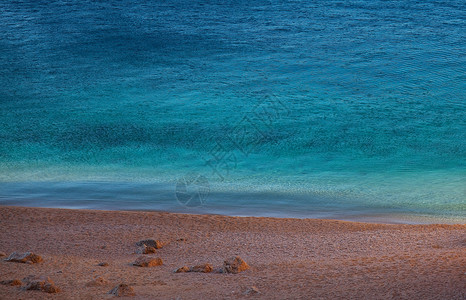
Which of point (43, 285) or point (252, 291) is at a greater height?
point (43, 285)

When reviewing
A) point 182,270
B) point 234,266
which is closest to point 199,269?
point 182,270

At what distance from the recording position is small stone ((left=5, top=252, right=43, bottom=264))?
639cm

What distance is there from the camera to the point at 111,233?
26.9 ft

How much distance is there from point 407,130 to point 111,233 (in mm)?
10857

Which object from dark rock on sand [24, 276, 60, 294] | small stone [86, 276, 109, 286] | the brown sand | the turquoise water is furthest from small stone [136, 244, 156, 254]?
the turquoise water

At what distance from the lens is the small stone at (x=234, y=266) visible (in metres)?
5.97

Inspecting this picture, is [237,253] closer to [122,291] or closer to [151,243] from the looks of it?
[151,243]

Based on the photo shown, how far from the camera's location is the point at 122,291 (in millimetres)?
5211

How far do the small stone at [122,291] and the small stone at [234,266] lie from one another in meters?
1.11

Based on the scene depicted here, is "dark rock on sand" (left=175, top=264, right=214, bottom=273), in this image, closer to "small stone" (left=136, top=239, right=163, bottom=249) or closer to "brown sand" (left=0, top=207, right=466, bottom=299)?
"brown sand" (left=0, top=207, right=466, bottom=299)

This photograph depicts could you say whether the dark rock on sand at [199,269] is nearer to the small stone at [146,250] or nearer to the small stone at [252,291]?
the small stone at [252,291]

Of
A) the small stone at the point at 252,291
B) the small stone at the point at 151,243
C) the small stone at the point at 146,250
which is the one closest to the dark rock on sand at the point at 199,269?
the small stone at the point at 252,291

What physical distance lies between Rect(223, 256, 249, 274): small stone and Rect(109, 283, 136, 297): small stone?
1113 millimetres

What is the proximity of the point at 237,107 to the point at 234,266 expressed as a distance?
12.6 metres
